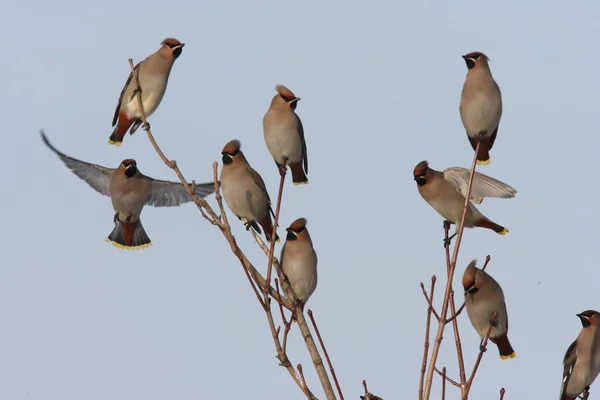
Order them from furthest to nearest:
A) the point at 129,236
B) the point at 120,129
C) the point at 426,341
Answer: the point at 129,236
the point at 120,129
the point at 426,341

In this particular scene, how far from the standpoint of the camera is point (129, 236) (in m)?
7.76

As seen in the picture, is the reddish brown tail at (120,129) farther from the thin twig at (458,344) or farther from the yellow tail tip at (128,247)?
the thin twig at (458,344)

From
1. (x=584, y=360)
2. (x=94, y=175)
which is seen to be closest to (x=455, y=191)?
(x=584, y=360)

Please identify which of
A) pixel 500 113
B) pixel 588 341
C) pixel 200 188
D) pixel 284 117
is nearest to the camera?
pixel 500 113

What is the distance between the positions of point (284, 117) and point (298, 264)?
102cm

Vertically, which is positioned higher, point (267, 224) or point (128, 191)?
point (128, 191)

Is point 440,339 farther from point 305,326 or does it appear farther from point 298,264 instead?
point 298,264

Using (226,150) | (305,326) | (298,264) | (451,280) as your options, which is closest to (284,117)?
(226,150)

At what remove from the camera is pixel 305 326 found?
4445 mm

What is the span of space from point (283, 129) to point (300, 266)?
95cm

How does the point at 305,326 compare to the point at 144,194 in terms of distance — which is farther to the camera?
the point at 144,194

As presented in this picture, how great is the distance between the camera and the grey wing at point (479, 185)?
652cm

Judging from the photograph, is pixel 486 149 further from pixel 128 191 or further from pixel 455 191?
pixel 128 191

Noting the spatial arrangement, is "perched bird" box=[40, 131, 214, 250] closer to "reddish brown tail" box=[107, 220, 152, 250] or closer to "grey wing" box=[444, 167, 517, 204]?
"reddish brown tail" box=[107, 220, 152, 250]
